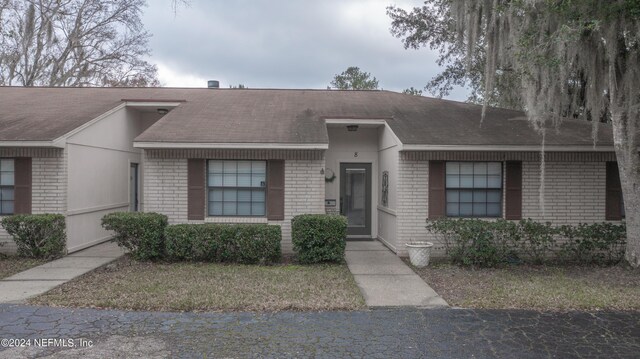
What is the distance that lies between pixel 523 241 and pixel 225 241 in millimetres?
6030

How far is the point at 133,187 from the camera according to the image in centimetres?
1390

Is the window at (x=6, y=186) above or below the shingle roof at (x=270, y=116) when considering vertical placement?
below

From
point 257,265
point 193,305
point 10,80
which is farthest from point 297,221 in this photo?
point 10,80

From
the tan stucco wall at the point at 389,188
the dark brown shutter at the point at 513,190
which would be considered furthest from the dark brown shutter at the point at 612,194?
the tan stucco wall at the point at 389,188

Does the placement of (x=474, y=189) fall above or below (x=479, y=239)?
above

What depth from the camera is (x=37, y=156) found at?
10047 mm

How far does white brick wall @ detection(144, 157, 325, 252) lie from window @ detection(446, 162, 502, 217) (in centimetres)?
283

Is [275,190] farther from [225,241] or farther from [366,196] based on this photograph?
[366,196]

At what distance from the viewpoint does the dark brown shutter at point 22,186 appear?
1011cm

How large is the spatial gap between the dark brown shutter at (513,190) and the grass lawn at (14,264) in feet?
31.5

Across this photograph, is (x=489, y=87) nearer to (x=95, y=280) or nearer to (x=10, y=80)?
(x=95, y=280)

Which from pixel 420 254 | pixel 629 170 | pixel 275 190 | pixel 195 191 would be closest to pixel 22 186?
pixel 195 191

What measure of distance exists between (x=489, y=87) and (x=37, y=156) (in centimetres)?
948

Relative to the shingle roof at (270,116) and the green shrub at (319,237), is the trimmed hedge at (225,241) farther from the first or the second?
the shingle roof at (270,116)
